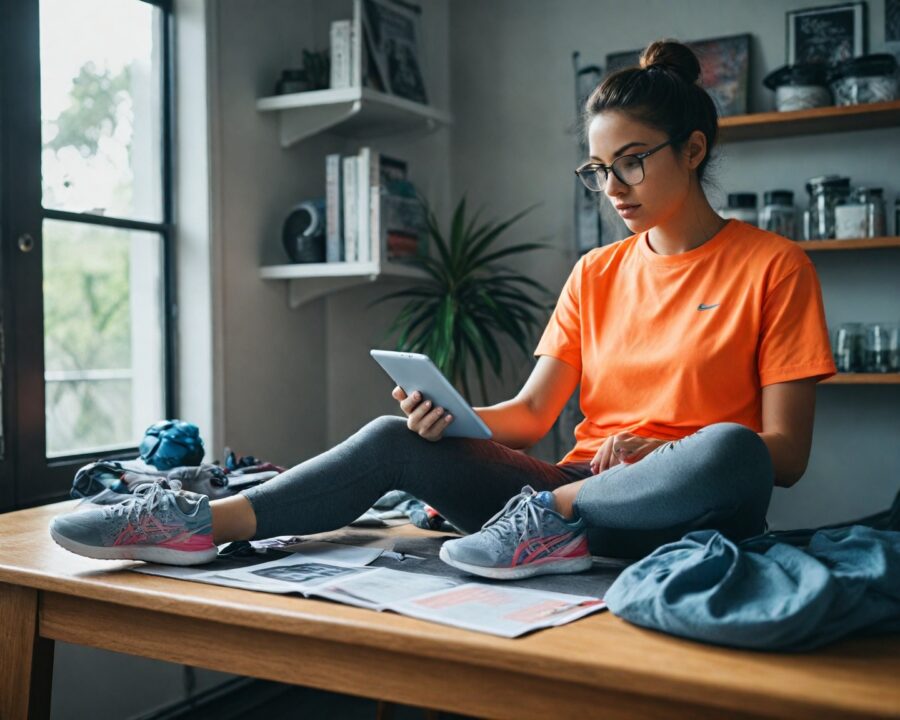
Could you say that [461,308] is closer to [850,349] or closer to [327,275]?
[327,275]

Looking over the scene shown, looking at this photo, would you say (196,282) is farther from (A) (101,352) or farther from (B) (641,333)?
(B) (641,333)

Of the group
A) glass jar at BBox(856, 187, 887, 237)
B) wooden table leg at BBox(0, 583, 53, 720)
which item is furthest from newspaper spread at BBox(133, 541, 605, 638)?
glass jar at BBox(856, 187, 887, 237)

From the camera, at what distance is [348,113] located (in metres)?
2.83

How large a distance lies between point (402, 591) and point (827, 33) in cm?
223

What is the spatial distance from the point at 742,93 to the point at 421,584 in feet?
6.72

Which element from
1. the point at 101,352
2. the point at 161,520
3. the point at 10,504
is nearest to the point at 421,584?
the point at 161,520

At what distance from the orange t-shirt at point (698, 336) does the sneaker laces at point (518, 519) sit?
0.33 meters

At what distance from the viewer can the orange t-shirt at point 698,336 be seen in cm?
172

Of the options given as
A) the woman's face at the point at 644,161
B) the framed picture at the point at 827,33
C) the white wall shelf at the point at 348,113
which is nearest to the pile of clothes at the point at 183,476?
the woman's face at the point at 644,161

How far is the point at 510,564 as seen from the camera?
1.48 meters

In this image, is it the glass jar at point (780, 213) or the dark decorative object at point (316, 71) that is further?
the dark decorative object at point (316, 71)

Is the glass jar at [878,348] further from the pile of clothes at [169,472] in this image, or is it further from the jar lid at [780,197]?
the pile of clothes at [169,472]

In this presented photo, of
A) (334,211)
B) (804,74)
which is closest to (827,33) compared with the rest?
(804,74)

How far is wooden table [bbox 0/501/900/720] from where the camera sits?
3.47 feet
